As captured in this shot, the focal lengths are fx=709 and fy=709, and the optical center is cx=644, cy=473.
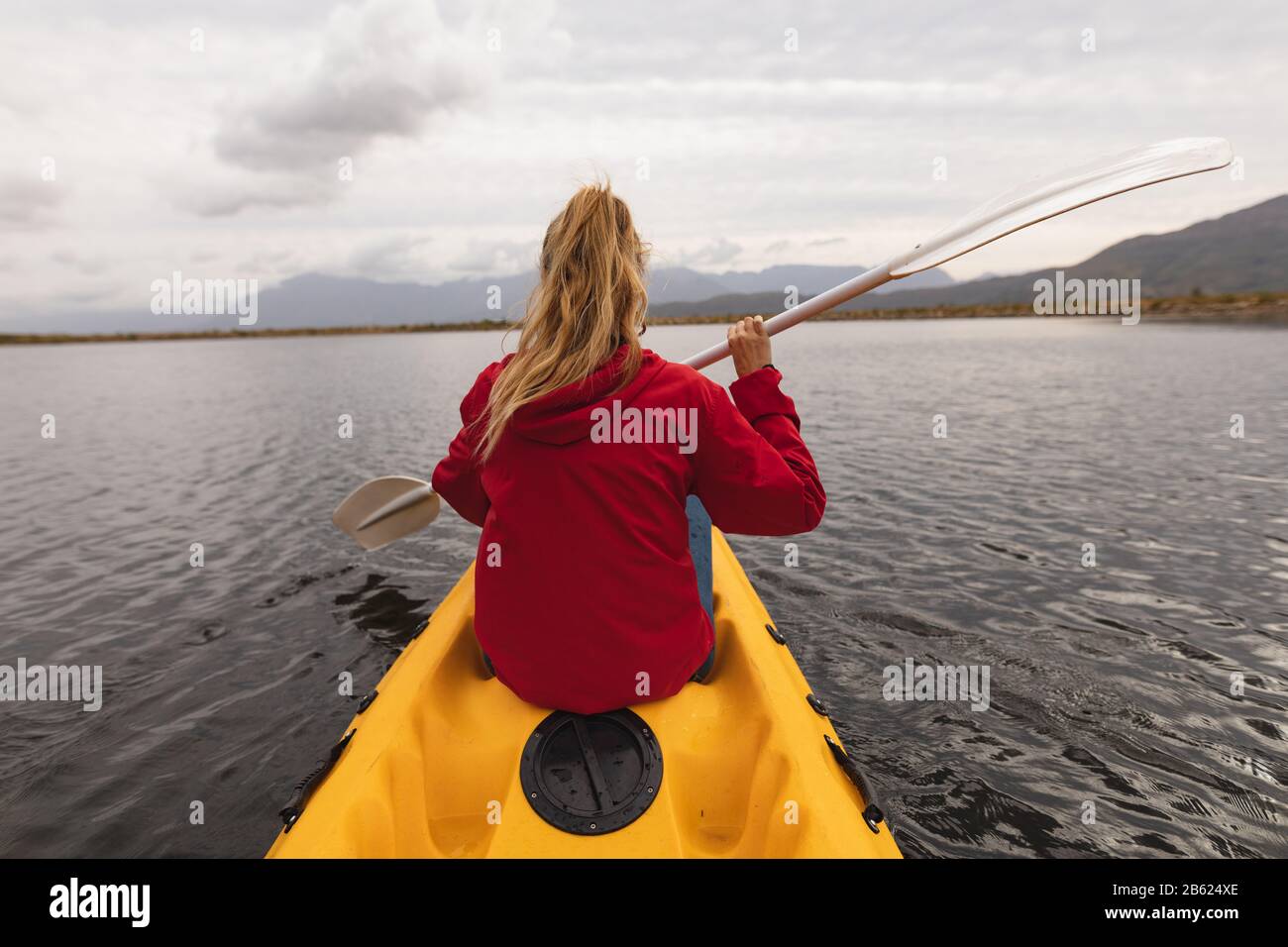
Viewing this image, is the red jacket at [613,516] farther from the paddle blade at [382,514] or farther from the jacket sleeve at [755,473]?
the paddle blade at [382,514]

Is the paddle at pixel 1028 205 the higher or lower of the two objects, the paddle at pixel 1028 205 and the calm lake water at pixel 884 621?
the higher

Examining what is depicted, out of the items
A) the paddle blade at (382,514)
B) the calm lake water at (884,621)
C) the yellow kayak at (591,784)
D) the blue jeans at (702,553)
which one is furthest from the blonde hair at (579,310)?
the paddle blade at (382,514)

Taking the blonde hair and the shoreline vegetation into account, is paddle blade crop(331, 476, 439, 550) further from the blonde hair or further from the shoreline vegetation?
the shoreline vegetation

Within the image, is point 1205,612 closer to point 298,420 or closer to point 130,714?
point 130,714

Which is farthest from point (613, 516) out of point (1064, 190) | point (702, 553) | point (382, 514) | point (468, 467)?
point (382, 514)

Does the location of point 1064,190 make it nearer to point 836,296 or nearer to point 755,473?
point 836,296

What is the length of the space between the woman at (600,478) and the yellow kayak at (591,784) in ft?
0.69

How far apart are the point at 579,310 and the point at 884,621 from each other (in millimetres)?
5182

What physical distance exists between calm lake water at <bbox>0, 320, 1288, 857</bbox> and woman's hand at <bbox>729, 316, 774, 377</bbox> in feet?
9.29

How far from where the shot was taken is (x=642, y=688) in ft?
8.69

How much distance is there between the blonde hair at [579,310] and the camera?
2.31 meters

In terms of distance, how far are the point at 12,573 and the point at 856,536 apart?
32.4 ft

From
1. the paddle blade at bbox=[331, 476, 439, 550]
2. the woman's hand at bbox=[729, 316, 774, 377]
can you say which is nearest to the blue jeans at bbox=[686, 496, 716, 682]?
the woman's hand at bbox=[729, 316, 774, 377]

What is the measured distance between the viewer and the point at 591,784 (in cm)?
258
